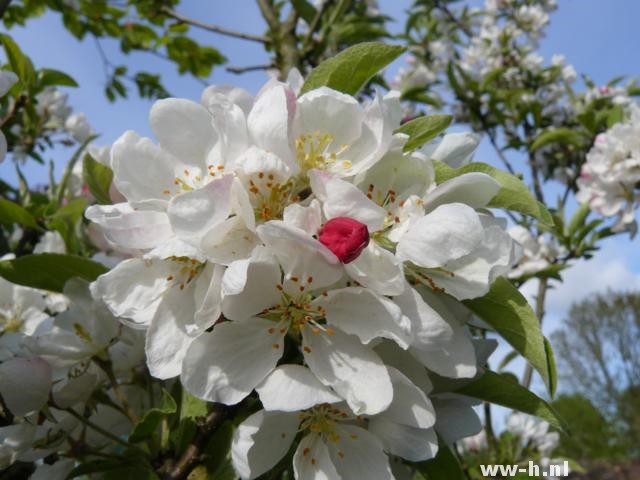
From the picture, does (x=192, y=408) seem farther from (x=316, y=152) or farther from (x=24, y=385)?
(x=316, y=152)

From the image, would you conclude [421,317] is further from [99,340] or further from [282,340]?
[99,340]

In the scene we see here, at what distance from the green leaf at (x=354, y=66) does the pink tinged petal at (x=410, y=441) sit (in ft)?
1.55

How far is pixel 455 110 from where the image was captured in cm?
450

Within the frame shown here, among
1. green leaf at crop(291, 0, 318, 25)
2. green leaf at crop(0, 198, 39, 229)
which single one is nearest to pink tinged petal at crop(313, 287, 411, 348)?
green leaf at crop(0, 198, 39, 229)

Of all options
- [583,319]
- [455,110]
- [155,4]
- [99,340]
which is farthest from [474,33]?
[583,319]

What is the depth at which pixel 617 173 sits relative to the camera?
97.9 inches

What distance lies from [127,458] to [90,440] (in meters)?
0.14

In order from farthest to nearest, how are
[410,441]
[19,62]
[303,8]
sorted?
[303,8] < [19,62] < [410,441]

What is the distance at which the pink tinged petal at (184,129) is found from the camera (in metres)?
0.82

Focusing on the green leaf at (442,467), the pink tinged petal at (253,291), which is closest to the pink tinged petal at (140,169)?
the pink tinged petal at (253,291)

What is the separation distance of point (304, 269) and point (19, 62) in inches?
44.6

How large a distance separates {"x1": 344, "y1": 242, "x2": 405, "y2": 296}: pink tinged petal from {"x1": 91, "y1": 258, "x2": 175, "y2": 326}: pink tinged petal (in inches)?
10.3

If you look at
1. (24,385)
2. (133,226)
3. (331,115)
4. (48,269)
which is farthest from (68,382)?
(331,115)

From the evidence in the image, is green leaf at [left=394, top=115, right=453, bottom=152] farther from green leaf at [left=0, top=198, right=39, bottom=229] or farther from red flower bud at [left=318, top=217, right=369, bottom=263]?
green leaf at [left=0, top=198, right=39, bottom=229]
